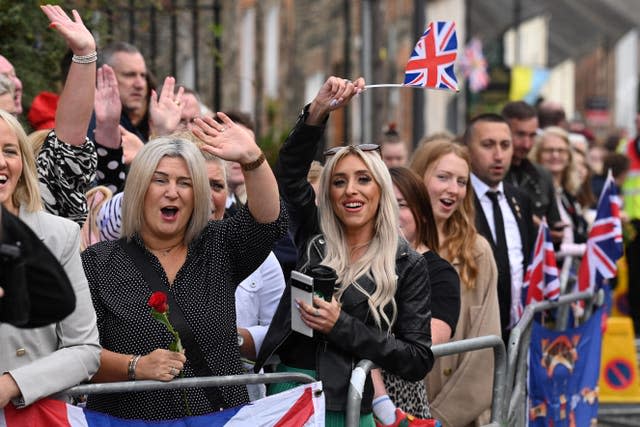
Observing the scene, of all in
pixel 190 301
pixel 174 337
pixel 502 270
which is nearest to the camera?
pixel 174 337

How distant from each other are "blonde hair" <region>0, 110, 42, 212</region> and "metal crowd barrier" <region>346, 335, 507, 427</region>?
1.29m

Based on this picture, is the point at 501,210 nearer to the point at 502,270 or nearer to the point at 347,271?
the point at 502,270

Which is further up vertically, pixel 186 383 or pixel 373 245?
pixel 373 245

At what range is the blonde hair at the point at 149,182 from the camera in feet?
17.7

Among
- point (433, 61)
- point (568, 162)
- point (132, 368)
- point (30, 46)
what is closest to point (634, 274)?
point (568, 162)

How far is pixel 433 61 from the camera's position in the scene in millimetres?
6445

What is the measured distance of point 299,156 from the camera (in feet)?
19.5

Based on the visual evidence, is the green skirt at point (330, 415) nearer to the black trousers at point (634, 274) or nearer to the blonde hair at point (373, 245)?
the blonde hair at point (373, 245)

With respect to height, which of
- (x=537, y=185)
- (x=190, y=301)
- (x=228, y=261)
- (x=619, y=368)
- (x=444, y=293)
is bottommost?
(x=619, y=368)

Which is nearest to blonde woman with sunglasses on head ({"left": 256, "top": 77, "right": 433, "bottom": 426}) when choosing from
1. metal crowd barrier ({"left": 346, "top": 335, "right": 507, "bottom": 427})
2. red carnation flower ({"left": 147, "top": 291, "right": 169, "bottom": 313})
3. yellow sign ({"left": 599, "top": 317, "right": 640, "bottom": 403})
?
metal crowd barrier ({"left": 346, "top": 335, "right": 507, "bottom": 427})

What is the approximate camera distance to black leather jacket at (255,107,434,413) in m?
5.50

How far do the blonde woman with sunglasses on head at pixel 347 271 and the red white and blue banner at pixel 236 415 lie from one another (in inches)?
9.0

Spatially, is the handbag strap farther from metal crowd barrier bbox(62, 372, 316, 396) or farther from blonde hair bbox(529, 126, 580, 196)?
blonde hair bbox(529, 126, 580, 196)

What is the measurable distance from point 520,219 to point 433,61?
2.28 metres
